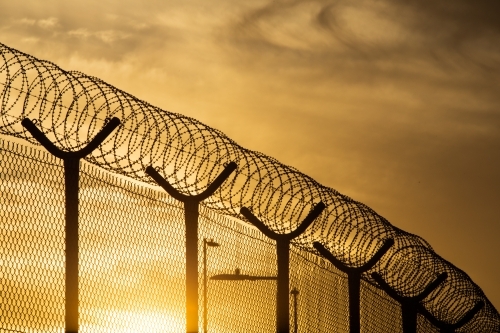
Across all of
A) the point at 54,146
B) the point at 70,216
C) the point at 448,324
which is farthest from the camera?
the point at 448,324

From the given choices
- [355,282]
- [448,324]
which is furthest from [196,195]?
[448,324]

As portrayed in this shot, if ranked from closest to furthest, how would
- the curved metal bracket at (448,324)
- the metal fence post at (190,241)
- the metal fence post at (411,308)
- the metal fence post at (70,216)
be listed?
the metal fence post at (70,216) < the metal fence post at (190,241) < the metal fence post at (411,308) < the curved metal bracket at (448,324)

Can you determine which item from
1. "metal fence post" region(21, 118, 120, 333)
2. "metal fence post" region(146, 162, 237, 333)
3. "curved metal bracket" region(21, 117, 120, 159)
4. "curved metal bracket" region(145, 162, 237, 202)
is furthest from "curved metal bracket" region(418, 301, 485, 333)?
"metal fence post" region(21, 118, 120, 333)

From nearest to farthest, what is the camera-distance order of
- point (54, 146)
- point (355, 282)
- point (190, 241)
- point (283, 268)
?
point (54, 146)
point (190, 241)
point (283, 268)
point (355, 282)

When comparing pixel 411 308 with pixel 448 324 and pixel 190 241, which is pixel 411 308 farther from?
pixel 190 241

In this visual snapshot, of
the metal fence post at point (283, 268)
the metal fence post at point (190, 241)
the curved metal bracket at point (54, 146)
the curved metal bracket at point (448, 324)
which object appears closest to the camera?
the curved metal bracket at point (54, 146)

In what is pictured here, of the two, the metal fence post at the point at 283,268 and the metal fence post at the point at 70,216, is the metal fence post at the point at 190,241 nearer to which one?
the metal fence post at the point at 70,216

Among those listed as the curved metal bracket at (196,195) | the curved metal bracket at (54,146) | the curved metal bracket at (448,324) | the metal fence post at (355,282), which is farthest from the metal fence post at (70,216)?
the curved metal bracket at (448,324)

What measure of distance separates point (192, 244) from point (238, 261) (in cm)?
229

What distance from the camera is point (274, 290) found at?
1279 cm

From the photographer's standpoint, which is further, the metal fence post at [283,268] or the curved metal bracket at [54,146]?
the metal fence post at [283,268]

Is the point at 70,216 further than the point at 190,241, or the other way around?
the point at 190,241

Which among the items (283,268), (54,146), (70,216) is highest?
(283,268)

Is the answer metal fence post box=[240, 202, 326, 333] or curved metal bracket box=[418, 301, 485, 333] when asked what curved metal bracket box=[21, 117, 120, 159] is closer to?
metal fence post box=[240, 202, 326, 333]
